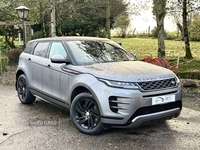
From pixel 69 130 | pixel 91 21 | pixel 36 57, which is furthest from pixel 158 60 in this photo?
pixel 91 21

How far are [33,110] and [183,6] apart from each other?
29.3 feet

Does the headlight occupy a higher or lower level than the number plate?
higher

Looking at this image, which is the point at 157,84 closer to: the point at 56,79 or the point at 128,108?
the point at 128,108

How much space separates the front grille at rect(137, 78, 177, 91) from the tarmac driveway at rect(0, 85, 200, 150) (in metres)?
0.84

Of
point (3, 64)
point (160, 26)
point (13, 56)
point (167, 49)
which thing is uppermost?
point (160, 26)

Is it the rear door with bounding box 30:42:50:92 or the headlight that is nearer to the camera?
the headlight

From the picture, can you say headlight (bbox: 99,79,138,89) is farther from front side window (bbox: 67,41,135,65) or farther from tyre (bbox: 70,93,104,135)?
front side window (bbox: 67,41,135,65)

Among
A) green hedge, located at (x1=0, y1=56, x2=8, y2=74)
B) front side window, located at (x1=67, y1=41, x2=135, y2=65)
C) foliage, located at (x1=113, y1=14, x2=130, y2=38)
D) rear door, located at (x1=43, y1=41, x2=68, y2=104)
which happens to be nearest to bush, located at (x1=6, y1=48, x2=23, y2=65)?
green hedge, located at (x1=0, y1=56, x2=8, y2=74)

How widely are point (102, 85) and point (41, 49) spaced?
2.41m

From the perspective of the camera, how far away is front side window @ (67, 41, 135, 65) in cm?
455

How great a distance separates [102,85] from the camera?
12.3ft

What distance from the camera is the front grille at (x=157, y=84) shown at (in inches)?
144

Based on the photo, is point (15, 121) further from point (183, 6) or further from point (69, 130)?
point (183, 6)

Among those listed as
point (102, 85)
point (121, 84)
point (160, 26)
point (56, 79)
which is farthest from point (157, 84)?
point (160, 26)
